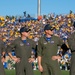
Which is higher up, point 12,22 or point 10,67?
point 12,22

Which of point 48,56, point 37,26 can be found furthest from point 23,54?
point 37,26

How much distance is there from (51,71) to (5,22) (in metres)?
15.7

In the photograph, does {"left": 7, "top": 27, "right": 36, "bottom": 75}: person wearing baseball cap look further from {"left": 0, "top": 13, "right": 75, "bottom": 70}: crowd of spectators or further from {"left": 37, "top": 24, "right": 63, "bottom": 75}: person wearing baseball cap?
{"left": 0, "top": 13, "right": 75, "bottom": 70}: crowd of spectators

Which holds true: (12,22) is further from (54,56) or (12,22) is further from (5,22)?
(54,56)

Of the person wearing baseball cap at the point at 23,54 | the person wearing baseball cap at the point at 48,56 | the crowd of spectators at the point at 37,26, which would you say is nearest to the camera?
the person wearing baseball cap at the point at 48,56

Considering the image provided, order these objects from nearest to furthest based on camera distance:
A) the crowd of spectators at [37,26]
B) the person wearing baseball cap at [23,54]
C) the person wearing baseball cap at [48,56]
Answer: the person wearing baseball cap at [48,56]
the person wearing baseball cap at [23,54]
the crowd of spectators at [37,26]

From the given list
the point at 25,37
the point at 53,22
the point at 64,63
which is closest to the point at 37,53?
the point at 25,37

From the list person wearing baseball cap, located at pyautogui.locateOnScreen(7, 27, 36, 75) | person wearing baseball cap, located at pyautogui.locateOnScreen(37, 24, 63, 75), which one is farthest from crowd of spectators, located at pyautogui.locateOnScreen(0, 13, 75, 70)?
person wearing baseball cap, located at pyautogui.locateOnScreen(37, 24, 63, 75)

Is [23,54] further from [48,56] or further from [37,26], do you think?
[37,26]

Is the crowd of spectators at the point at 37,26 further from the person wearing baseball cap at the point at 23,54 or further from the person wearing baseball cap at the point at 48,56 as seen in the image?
the person wearing baseball cap at the point at 48,56

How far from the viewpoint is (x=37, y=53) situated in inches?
285

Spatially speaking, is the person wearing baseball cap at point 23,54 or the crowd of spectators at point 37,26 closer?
the person wearing baseball cap at point 23,54

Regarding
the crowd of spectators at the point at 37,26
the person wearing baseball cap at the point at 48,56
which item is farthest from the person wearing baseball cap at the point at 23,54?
the crowd of spectators at the point at 37,26

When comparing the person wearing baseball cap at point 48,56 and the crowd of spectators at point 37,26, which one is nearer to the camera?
the person wearing baseball cap at point 48,56
